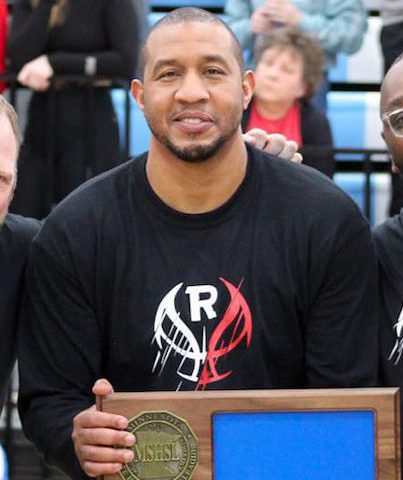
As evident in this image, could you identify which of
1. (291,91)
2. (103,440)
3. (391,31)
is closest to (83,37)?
(291,91)

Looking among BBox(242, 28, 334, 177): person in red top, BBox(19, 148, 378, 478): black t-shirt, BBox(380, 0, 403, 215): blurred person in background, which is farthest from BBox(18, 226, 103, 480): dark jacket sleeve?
BBox(380, 0, 403, 215): blurred person in background

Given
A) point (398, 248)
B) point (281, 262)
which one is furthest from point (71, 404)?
point (398, 248)

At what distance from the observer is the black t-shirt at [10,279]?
4.27m

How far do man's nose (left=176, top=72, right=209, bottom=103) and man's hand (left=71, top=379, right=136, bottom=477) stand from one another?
2.87 feet

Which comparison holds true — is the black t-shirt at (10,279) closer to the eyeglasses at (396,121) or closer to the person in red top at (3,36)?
the eyeglasses at (396,121)

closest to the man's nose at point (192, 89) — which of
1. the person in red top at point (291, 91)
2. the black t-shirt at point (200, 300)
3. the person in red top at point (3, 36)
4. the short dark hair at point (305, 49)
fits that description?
the black t-shirt at point (200, 300)

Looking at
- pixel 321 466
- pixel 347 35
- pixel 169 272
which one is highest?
pixel 347 35

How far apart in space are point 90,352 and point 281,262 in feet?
1.92

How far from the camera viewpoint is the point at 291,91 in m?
6.81

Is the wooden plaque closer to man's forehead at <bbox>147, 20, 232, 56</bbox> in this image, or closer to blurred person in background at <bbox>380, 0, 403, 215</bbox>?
man's forehead at <bbox>147, 20, 232, 56</bbox>

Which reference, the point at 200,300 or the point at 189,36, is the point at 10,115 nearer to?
the point at 189,36

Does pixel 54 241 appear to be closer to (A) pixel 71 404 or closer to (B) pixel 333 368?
(A) pixel 71 404

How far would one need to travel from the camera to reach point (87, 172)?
6.96 meters

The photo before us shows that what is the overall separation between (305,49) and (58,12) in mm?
1178
